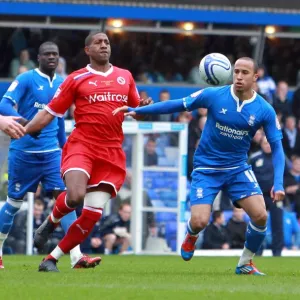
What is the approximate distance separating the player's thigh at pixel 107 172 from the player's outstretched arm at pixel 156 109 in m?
0.55

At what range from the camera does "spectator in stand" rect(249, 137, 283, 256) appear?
19.9 m

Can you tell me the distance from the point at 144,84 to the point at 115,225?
495 centimetres

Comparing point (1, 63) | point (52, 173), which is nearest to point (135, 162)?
point (1, 63)

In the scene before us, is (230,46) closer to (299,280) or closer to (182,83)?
(182,83)

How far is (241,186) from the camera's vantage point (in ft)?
42.9

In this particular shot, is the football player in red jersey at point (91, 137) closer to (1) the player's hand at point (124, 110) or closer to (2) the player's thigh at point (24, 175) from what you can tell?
(1) the player's hand at point (124, 110)

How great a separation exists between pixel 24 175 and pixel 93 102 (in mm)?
2048

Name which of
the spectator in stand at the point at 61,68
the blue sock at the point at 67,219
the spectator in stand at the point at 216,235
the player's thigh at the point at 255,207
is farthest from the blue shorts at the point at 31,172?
the spectator in stand at the point at 61,68

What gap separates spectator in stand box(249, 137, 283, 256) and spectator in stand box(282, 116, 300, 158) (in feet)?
10.3

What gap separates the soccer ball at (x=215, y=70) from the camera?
13070 mm

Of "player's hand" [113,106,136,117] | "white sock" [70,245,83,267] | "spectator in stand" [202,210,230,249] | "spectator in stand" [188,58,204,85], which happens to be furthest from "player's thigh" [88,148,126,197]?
"spectator in stand" [188,58,204,85]

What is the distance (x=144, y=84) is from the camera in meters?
25.2

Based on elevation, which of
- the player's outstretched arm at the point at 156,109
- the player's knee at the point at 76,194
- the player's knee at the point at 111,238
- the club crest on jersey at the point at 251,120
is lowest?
the player's knee at the point at 111,238

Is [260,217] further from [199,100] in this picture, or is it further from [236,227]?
[236,227]
